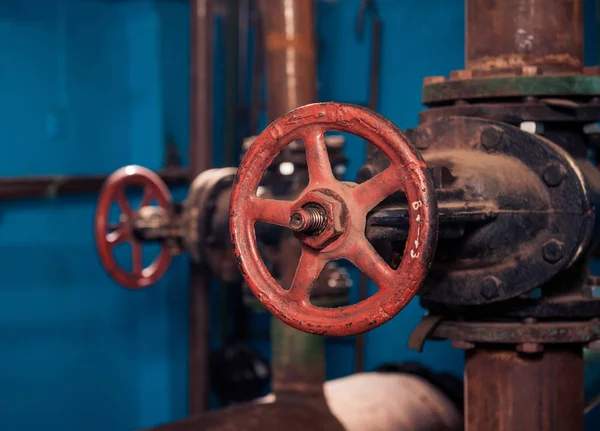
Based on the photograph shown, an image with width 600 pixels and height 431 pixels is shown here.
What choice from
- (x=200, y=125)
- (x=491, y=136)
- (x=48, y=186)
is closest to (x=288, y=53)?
(x=200, y=125)

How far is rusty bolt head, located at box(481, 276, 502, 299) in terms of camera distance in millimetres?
1131

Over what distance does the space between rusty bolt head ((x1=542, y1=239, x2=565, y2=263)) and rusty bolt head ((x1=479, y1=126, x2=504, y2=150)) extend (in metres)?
0.15

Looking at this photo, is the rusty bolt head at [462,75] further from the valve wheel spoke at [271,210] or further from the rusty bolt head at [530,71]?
the valve wheel spoke at [271,210]

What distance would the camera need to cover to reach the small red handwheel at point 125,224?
7.30 ft

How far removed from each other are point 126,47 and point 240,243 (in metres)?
1.79

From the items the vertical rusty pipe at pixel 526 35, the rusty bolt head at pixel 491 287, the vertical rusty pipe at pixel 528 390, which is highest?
the vertical rusty pipe at pixel 526 35

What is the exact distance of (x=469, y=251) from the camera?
1138 millimetres

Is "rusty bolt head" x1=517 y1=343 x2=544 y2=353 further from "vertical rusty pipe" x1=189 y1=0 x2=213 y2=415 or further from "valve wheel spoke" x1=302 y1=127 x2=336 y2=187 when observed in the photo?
"vertical rusty pipe" x1=189 y1=0 x2=213 y2=415

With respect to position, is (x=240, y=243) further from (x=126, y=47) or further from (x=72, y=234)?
(x=126, y=47)

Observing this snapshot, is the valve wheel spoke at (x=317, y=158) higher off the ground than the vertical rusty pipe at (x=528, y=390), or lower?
higher

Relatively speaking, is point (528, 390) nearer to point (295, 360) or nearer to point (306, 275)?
point (306, 275)

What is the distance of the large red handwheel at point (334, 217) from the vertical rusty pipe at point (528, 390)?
0.31 meters

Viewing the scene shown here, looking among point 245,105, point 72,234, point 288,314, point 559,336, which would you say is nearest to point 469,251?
point 559,336

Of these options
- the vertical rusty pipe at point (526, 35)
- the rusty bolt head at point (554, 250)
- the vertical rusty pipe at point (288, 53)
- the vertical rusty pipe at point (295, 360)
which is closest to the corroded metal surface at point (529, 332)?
the rusty bolt head at point (554, 250)
